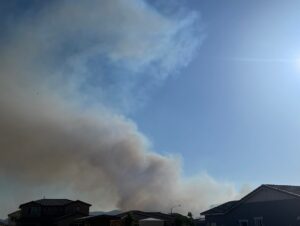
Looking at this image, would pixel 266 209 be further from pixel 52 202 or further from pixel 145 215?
pixel 52 202

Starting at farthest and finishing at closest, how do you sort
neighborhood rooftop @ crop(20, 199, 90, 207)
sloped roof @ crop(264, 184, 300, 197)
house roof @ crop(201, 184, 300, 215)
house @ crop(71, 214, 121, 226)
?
neighborhood rooftop @ crop(20, 199, 90, 207) → house @ crop(71, 214, 121, 226) → house roof @ crop(201, 184, 300, 215) → sloped roof @ crop(264, 184, 300, 197)

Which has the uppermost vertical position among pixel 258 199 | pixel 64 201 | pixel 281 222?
pixel 64 201

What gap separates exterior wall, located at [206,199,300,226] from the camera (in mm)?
33469

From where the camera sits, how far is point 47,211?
75.1 m

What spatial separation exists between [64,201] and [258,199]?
2044 inches

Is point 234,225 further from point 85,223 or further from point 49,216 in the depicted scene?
point 49,216

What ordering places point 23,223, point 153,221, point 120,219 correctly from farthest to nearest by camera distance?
point 23,223 < point 120,219 < point 153,221

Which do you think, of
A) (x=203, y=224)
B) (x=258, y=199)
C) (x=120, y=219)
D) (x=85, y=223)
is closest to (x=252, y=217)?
(x=258, y=199)

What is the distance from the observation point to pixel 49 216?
245 ft

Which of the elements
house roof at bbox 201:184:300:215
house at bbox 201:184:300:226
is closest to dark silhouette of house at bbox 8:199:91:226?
house roof at bbox 201:184:300:215

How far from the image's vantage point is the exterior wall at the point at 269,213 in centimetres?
3347

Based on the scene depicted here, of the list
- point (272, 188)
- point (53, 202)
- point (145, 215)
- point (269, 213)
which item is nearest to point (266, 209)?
point (269, 213)

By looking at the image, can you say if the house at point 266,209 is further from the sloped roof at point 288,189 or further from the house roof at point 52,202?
the house roof at point 52,202

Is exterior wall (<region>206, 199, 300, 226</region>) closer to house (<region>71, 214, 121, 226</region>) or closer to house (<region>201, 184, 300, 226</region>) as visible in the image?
house (<region>201, 184, 300, 226</region>)
